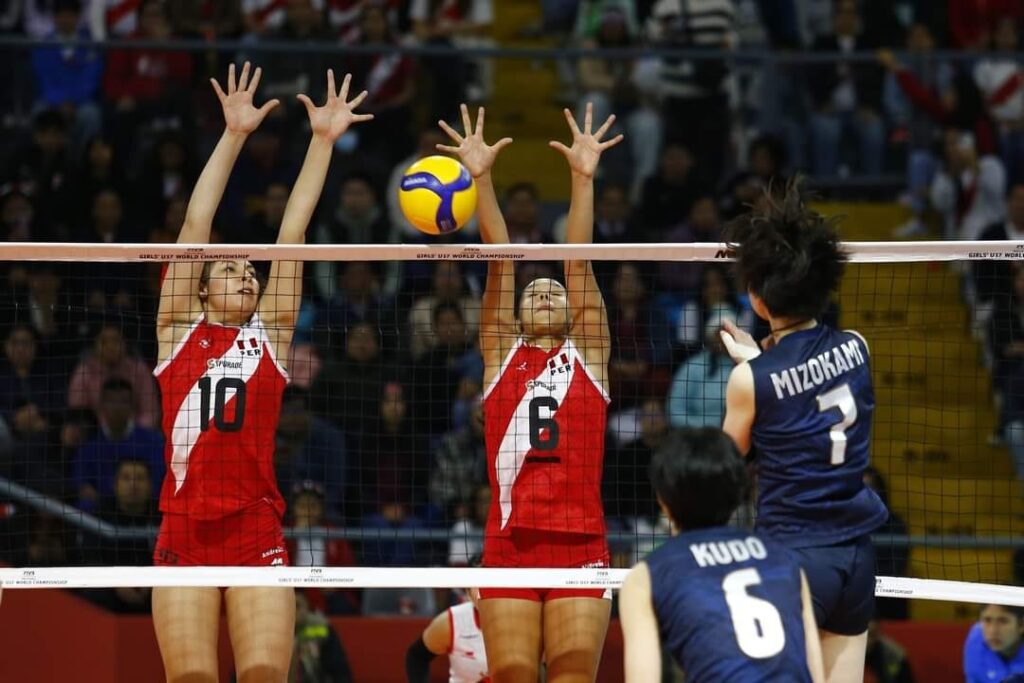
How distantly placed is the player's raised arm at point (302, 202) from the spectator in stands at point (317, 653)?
312 centimetres

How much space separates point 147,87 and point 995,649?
9.13m

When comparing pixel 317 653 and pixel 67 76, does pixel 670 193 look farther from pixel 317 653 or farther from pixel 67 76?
pixel 317 653

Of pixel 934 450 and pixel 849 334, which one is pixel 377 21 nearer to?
pixel 934 450

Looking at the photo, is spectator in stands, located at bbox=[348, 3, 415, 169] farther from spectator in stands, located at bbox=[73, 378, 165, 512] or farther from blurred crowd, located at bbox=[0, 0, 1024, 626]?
spectator in stands, located at bbox=[73, 378, 165, 512]

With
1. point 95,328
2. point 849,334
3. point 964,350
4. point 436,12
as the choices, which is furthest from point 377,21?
point 849,334

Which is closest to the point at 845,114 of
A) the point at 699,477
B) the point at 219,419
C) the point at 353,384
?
→ the point at 353,384

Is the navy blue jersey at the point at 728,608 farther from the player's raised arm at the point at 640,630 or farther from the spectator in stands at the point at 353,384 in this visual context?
the spectator in stands at the point at 353,384

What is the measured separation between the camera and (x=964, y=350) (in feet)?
52.4

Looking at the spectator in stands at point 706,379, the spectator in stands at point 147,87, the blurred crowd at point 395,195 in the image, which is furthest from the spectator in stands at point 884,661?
the spectator in stands at point 147,87

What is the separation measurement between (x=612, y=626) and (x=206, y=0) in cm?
822

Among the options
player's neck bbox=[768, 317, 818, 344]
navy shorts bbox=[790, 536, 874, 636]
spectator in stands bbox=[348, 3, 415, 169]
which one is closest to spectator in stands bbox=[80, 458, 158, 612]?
spectator in stands bbox=[348, 3, 415, 169]

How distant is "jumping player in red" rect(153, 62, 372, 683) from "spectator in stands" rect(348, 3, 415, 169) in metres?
6.99

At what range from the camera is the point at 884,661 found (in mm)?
11516

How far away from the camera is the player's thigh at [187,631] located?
24.3 ft
